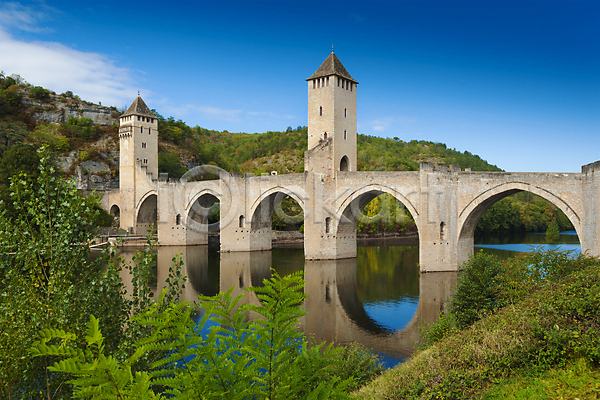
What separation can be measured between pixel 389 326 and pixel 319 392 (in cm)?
1098

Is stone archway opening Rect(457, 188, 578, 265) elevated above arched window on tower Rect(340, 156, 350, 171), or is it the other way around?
arched window on tower Rect(340, 156, 350, 171)

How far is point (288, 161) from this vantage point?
71.1 m

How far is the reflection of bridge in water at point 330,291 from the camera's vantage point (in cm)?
1213

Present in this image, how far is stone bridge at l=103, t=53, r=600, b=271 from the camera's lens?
1888 centimetres

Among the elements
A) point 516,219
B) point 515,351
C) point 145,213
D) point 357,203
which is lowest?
point 515,351

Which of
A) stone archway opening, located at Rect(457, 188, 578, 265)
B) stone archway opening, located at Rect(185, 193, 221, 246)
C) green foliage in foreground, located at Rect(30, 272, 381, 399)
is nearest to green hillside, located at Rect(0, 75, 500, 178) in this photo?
stone archway opening, located at Rect(457, 188, 578, 265)

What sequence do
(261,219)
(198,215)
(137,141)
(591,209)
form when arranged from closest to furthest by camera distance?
1. (591,209)
2. (261,219)
3. (198,215)
4. (137,141)

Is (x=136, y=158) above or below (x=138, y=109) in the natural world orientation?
below

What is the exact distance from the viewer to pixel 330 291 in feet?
59.8

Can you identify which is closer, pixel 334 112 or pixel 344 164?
pixel 334 112

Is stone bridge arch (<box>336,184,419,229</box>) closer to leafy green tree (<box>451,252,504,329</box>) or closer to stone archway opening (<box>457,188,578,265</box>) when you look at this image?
leafy green tree (<box>451,252,504,329</box>)

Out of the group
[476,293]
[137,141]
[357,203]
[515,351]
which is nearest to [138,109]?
[137,141]

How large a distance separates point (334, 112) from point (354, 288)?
472 inches

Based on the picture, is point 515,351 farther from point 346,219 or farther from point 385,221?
point 385,221
